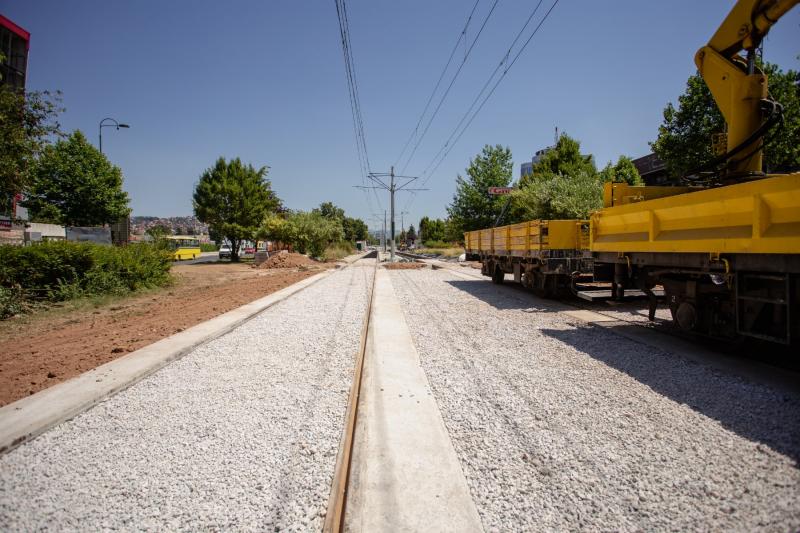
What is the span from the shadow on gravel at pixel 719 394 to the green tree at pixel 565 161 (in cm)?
2426

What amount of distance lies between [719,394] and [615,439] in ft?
6.02

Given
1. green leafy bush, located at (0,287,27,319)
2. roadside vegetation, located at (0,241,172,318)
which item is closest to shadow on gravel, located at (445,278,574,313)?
green leafy bush, located at (0,287,27,319)

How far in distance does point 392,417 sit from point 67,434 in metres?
2.84

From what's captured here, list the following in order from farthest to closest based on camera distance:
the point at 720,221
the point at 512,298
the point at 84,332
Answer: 1. the point at 512,298
2. the point at 84,332
3. the point at 720,221

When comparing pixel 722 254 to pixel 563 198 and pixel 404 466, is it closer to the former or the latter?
pixel 404 466

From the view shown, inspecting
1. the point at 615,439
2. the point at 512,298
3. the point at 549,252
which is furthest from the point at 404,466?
the point at 512,298

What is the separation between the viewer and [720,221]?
16.8 ft

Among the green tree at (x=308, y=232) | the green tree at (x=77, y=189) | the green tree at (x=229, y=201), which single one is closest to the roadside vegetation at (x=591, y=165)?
the green tree at (x=308, y=232)

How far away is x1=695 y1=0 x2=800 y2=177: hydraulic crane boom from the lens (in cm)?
589

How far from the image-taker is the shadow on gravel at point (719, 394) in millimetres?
3383

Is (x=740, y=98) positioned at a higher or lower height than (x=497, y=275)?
higher

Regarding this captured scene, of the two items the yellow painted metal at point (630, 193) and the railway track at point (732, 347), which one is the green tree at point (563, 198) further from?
the railway track at point (732, 347)

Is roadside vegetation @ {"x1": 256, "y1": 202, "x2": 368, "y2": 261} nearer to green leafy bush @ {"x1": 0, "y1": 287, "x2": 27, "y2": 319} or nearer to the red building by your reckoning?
the red building

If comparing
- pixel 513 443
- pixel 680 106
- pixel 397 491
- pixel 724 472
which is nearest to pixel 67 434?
pixel 397 491
